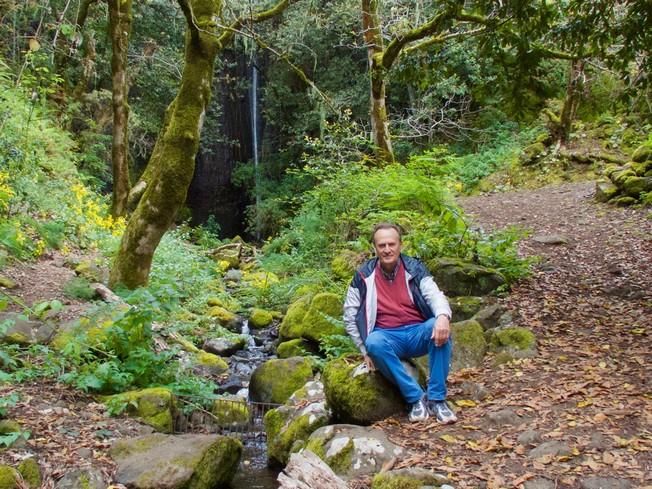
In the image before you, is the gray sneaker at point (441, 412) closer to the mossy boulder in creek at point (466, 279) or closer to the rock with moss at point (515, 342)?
the rock with moss at point (515, 342)

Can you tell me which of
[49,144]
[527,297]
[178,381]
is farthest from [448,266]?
[49,144]

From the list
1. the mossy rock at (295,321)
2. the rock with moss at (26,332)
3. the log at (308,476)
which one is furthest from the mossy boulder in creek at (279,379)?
the log at (308,476)

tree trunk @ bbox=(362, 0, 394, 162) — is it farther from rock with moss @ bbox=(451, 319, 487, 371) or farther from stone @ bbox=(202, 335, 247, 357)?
rock with moss @ bbox=(451, 319, 487, 371)

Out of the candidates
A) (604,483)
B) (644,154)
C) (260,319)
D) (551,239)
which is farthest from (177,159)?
(644,154)

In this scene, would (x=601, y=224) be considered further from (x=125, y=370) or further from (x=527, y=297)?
(x=125, y=370)

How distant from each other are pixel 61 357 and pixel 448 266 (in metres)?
4.34

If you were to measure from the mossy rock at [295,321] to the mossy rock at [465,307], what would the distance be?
243 cm

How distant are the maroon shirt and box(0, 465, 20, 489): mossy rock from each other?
8.56 feet

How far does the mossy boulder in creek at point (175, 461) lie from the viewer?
159 inches

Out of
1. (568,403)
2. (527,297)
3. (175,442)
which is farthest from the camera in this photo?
(527,297)

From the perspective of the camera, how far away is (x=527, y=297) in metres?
6.65

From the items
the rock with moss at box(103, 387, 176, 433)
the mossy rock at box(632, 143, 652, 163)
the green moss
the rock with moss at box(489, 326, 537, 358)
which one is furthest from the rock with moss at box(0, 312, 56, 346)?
the mossy rock at box(632, 143, 652, 163)

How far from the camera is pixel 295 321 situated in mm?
8195

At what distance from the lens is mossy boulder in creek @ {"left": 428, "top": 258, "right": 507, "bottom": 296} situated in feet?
22.1
